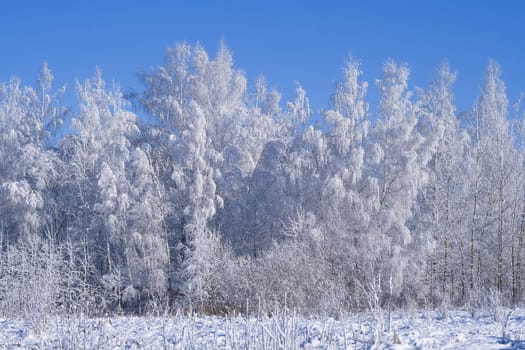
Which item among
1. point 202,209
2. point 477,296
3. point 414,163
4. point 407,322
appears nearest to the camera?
point 407,322

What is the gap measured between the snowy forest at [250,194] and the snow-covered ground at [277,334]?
735 centimetres

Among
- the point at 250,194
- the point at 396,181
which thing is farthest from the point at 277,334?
the point at 250,194

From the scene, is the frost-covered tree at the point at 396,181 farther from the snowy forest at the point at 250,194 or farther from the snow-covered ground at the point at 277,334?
the snow-covered ground at the point at 277,334

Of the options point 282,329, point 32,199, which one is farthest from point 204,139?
point 282,329

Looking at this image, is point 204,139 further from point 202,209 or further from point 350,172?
point 350,172

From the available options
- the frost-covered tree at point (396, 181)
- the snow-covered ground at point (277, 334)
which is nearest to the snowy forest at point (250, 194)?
the frost-covered tree at point (396, 181)

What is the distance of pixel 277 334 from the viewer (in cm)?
440

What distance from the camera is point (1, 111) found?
2488cm

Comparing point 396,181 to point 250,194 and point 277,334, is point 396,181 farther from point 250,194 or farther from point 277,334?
point 277,334

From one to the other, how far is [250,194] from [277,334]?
19004mm

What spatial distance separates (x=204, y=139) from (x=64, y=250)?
23.7ft

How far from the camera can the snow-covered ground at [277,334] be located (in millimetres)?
5021

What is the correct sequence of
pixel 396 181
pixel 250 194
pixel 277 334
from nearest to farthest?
pixel 277 334
pixel 396 181
pixel 250 194

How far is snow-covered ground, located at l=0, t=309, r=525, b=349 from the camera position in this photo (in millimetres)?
5021
